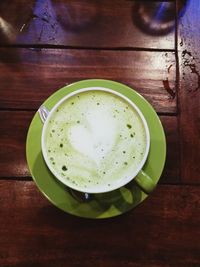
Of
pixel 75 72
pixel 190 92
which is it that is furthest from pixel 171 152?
pixel 75 72

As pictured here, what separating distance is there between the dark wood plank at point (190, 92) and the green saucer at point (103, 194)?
0.26 ft

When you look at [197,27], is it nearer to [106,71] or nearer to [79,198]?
[106,71]

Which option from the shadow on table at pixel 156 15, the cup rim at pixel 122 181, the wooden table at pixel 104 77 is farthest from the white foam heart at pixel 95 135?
the shadow on table at pixel 156 15

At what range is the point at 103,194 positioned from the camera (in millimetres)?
743

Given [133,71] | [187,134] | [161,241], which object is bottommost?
[161,241]

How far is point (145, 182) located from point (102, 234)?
0.17 meters

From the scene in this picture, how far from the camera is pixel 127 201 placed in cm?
74

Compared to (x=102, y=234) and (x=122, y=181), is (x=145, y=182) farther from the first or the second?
(x=102, y=234)

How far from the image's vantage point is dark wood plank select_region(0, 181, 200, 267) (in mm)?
756

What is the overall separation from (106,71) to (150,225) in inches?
14.6

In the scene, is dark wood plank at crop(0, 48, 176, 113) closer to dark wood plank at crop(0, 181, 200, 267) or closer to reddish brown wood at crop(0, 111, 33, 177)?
reddish brown wood at crop(0, 111, 33, 177)

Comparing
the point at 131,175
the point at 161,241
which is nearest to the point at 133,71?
the point at 131,175

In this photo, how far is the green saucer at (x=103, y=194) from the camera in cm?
74

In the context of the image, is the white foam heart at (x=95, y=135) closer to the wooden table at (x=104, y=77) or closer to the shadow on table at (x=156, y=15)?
the wooden table at (x=104, y=77)
